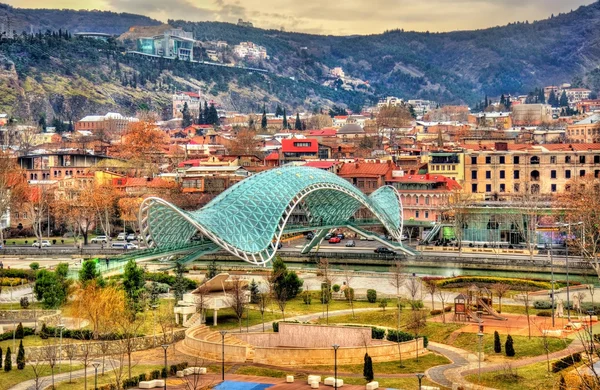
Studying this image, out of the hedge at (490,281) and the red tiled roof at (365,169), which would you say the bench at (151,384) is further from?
the red tiled roof at (365,169)

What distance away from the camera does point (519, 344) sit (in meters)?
43.2

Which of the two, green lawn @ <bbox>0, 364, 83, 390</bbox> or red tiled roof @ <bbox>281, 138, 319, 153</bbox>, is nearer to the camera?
green lawn @ <bbox>0, 364, 83, 390</bbox>

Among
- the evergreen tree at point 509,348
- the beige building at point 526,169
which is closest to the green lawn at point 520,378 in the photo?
the evergreen tree at point 509,348

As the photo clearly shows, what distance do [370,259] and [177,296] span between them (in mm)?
28689

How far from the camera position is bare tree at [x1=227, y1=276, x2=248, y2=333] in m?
48.6

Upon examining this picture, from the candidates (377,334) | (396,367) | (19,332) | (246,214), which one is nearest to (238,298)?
(377,334)

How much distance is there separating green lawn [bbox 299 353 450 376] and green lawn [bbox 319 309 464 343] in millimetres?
4137

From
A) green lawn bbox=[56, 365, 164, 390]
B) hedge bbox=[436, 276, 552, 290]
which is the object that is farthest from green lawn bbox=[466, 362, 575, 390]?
hedge bbox=[436, 276, 552, 290]

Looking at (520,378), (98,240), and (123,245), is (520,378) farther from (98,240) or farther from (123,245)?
(98,240)

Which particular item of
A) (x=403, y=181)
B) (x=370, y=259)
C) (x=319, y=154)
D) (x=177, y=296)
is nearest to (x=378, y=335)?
(x=177, y=296)

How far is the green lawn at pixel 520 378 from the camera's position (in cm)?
3597

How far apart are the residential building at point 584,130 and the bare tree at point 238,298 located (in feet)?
388

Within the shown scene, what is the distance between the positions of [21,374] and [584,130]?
462 feet

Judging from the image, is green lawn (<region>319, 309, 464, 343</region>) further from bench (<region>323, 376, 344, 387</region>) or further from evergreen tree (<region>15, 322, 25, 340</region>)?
evergreen tree (<region>15, 322, 25, 340</region>)
